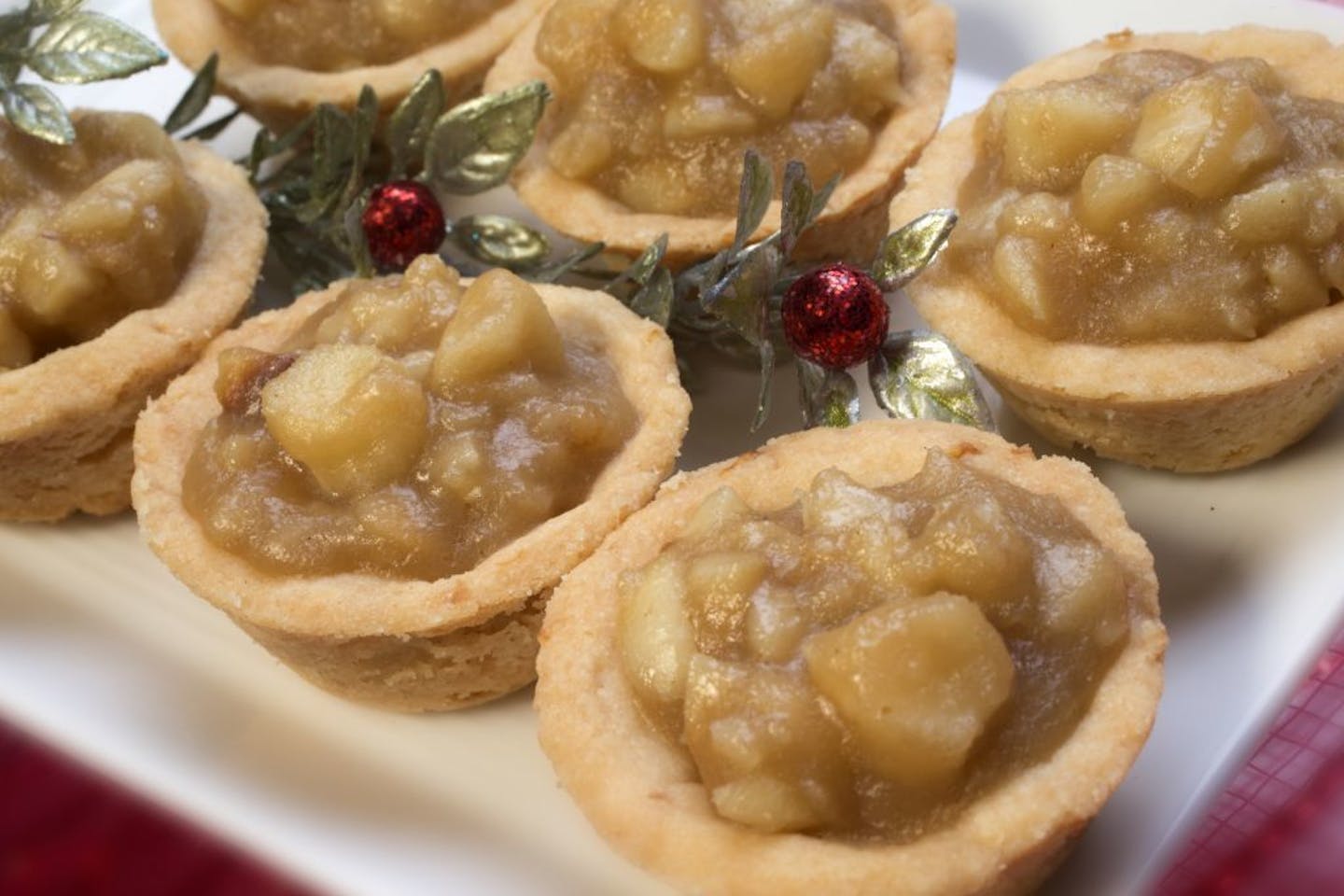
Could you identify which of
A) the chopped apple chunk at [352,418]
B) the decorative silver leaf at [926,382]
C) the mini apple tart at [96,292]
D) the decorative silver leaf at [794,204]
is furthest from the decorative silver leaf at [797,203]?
the mini apple tart at [96,292]

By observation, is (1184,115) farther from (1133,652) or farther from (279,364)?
(279,364)

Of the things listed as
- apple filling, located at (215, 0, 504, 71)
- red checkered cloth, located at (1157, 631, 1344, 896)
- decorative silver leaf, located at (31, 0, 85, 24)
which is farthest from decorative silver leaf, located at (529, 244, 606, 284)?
red checkered cloth, located at (1157, 631, 1344, 896)

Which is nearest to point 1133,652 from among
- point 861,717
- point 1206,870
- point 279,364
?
point 861,717

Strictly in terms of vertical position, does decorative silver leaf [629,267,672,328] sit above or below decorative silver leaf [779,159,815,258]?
below

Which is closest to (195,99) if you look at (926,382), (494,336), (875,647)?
(494,336)

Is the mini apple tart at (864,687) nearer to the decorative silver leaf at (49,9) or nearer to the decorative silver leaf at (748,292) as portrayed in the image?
the decorative silver leaf at (748,292)

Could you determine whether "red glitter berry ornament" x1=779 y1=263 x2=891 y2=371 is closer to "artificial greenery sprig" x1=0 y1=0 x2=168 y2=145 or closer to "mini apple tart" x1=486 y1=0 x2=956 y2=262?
"mini apple tart" x1=486 y1=0 x2=956 y2=262

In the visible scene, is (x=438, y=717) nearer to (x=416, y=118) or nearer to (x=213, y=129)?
(x=416, y=118)
